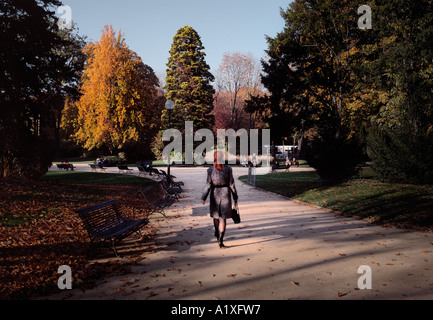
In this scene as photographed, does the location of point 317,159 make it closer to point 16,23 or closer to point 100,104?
point 16,23

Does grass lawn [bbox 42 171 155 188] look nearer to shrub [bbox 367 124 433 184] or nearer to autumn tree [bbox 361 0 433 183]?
shrub [bbox 367 124 433 184]

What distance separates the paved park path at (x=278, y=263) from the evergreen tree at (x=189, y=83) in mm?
35432

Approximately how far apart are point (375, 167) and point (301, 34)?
14.2m

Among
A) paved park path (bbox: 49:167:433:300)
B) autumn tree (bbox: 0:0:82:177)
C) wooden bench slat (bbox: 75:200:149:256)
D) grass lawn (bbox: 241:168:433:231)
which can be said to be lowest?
paved park path (bbox: 49:167:433:300)

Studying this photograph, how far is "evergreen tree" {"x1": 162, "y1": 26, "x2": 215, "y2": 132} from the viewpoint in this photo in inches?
1695

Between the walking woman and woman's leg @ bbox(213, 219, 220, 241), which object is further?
woman's leg @ bbox(213, 219, 220, 241)

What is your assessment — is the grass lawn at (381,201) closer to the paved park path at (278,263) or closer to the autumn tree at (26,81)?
the paved park path at (278,263)

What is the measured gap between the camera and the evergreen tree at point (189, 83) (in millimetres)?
43062

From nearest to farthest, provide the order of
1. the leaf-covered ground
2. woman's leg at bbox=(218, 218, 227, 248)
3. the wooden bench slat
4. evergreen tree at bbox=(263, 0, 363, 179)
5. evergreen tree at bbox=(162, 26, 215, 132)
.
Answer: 1. the leaf-covered ground
2. the wooden bench slat
3. woman's leg at bbox=(218, 218, 227, 248)
4. evergreen tree at bbox=(263, 0, 363, 179)
5. evergreen tree at bbox=(162, 26, 215, 132)

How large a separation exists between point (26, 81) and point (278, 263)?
1403 cm

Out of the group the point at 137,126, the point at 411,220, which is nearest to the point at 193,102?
the point at 137,126

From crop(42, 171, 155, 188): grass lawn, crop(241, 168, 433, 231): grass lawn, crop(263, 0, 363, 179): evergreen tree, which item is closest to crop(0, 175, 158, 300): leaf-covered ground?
crop(42, 171, 155, 188): grass lawn

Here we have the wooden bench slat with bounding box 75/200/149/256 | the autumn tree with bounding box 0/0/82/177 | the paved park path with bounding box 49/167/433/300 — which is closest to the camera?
the paved park path with bounding box 49/167/433/300

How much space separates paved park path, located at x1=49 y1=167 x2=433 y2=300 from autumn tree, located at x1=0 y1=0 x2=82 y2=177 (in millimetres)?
9461
